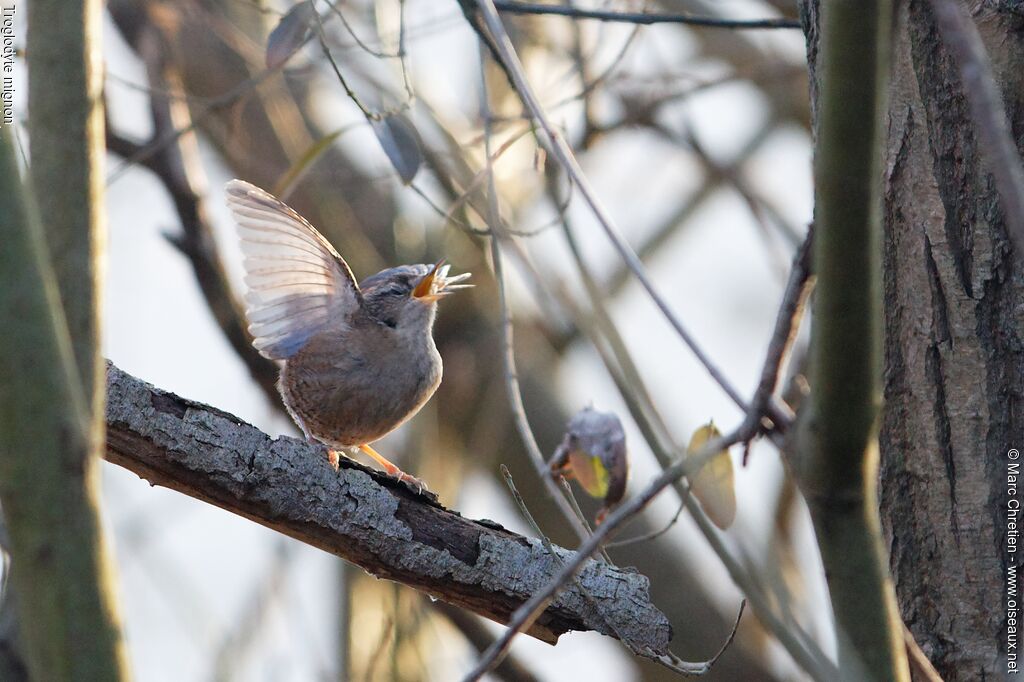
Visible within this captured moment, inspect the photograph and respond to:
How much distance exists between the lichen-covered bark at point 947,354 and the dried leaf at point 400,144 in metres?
1.20

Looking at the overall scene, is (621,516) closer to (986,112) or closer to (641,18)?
(986,112)

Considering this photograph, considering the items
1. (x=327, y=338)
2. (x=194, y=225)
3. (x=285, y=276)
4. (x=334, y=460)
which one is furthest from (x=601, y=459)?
(x=194, y=225)

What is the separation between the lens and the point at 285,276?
3535mm

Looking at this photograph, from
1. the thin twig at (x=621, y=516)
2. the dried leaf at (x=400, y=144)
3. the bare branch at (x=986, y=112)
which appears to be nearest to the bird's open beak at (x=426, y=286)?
the dried leaf at (x=400, y=144)

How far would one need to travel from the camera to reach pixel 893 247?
7.53 ft

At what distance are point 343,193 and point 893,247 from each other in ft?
12.5

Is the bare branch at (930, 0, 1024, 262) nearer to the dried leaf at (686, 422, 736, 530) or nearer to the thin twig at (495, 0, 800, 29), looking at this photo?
the dried leaf at (686, 422, 736, 530)

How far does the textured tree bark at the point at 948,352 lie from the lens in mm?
2152

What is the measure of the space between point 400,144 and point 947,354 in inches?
58.2

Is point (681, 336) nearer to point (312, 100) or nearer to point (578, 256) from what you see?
point (578, 256)

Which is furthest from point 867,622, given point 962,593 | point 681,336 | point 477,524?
point 477,524

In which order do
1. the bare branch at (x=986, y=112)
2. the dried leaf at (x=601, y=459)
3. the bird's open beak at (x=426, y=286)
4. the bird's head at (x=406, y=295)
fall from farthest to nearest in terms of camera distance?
the bird's open beak at (x=426, y=286)
the bird's head at (x=406, y=295)
the dried leaf at (x=601, y=459)
the bare branch at (x=986, y=112)

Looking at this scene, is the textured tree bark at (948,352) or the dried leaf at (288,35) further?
the dried leaf at (288,35)

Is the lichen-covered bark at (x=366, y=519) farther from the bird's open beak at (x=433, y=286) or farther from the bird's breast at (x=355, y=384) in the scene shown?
the bird's open beak at (x=433, y=286)
